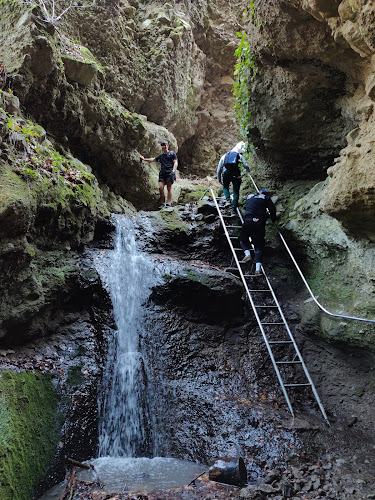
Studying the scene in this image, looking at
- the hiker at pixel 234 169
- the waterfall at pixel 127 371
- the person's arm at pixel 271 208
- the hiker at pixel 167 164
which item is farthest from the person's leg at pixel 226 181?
the waterfall at pixel 127 371

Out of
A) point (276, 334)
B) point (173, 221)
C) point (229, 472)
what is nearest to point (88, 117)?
point (173, 221)

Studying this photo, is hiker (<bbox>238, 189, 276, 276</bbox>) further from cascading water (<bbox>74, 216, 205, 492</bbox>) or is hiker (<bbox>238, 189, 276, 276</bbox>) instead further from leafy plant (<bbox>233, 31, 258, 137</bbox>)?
leafy plant (<bbox>233, 31, 258, 137</bbox>)

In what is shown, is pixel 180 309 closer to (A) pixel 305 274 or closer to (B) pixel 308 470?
(A) pixel 305 274

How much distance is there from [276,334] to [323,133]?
179 inches

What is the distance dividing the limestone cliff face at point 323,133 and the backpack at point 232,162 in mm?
725

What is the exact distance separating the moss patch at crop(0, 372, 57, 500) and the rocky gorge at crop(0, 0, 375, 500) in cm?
2

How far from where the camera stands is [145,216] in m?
9.55

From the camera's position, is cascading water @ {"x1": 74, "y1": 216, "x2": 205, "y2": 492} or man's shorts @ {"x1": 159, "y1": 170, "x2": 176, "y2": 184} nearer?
cascading water @ {"x1": 74, "y1": 216, "x2": 205, "y2": 492}

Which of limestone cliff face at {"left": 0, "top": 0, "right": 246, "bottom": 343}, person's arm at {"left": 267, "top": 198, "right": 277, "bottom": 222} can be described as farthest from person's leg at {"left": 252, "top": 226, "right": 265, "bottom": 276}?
limestone cliff face at {"left": 0, "top": 0, "right": 246, "bottom": 343}

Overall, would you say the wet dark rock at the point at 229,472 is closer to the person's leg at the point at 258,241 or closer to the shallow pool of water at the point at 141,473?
the shallow pool of water at the point at 141,473

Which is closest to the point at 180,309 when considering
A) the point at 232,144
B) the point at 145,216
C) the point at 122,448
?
the point at 122,448

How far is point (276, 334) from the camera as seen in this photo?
706 cm

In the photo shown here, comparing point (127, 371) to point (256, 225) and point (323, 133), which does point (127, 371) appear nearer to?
point (256, 225)

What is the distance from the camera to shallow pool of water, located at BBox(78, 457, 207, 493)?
4.17 meters
